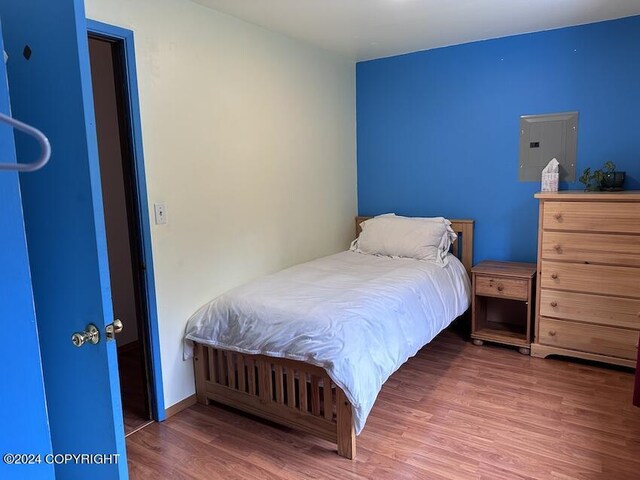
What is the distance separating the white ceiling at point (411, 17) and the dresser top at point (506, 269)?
1696mm

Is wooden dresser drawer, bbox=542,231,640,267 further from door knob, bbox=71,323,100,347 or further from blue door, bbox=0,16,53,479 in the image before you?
blue door, bbox=0,16,53,479

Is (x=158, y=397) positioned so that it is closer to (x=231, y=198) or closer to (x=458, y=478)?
(x=231, y=198)

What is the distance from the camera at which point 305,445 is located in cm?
229

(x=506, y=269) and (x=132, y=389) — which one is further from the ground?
(x=506, y=269)

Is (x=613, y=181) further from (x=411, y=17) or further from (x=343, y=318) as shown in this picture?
(x=343, y=318)

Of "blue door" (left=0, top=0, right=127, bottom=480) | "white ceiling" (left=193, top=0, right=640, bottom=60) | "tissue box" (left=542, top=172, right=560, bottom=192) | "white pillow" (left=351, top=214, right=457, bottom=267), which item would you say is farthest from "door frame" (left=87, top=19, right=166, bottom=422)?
"tissue box" (left=542, top=172, right=560, bottom=192)

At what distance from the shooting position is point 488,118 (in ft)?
11.7

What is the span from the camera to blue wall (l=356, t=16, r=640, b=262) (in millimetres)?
3135

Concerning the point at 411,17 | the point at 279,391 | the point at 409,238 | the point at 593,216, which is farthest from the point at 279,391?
the point at 411,17

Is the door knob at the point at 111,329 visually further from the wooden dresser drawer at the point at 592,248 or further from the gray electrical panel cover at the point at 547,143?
the gray electrical panel cover at the point at 547,143

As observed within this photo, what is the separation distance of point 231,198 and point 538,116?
2325 mm

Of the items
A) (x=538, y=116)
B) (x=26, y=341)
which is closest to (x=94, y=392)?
(x=26, y=341)

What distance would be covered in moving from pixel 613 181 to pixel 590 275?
0.65 meters

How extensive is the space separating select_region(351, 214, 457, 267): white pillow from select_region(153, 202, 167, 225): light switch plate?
5.87ft
